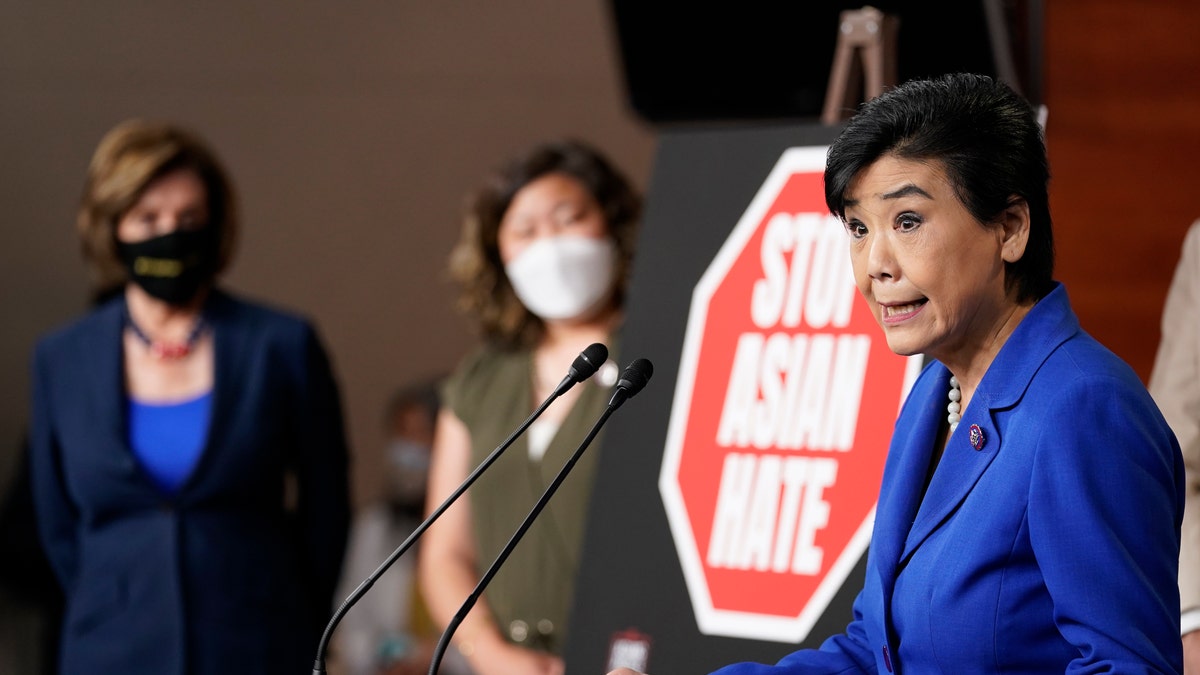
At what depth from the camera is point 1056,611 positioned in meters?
1.35

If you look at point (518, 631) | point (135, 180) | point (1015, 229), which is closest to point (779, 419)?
point (518, 631)

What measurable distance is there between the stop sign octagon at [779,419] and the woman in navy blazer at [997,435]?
0.71 meters

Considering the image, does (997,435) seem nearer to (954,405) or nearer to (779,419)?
(954,405)

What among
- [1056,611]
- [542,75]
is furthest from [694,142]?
[542,75]

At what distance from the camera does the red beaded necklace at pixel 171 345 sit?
10.5 feet

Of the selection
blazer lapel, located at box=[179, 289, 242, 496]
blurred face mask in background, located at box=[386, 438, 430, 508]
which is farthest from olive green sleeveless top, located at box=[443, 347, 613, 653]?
blurred face mask in background, located at box=[386, 438, 430, 508]

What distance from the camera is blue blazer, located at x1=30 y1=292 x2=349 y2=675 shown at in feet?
9.92

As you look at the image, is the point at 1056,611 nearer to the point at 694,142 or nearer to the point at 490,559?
the point at 694,142

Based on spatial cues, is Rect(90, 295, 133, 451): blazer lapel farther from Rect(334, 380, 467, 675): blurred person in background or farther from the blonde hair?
Rect(334, 380, 467, 675): blurred person in background

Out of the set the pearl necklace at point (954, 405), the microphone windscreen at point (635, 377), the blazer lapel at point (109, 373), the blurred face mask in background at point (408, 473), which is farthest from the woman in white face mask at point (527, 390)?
the blurred face mask in background at point (408, 473)

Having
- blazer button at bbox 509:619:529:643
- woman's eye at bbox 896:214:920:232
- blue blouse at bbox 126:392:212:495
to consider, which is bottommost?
blazer button at bbox 509:619:529:643

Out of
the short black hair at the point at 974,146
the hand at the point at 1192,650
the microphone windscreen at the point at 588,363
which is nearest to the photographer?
the short black hair at the point at 974,146

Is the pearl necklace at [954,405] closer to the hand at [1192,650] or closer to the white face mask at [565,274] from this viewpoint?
the hand at [1192,650]

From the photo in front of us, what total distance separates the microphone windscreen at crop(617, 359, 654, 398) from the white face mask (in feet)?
4.63
